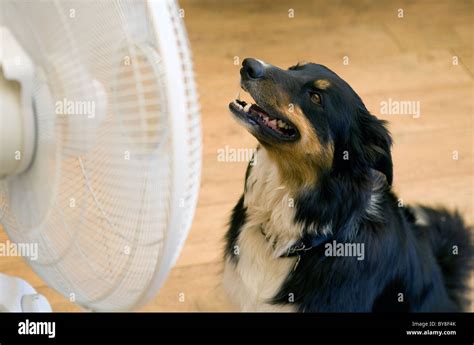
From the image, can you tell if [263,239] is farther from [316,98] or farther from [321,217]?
[316,98]

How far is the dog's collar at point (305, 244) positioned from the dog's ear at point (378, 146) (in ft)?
0.56

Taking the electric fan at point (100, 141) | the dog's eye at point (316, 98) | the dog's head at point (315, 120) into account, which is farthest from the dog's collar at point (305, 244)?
the electric fan at point (100, 141)

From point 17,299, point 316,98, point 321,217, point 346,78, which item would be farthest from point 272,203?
point 346,78

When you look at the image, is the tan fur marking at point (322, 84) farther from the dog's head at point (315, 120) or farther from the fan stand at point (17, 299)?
the fan stand at point (17, 299)

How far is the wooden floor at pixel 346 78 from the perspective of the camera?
1821mm

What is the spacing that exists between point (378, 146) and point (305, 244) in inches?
9.7

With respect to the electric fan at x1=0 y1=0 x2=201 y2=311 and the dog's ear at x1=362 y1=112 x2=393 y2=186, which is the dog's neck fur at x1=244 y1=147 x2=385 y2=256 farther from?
the electric fan at x1=0 y1=0 x2=201 y2=311

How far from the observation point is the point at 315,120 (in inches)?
50.9

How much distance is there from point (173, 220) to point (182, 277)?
92 cm

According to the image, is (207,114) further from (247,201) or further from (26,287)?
(26,287)

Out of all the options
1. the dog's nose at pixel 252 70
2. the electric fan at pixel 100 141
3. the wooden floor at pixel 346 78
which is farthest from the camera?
the wooden floor at pixel 346 78

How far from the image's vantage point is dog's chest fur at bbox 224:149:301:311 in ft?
4.61

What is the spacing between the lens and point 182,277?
177cm

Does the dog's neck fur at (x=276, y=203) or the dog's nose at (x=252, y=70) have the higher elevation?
the dog's nose at (x=252, y=70)
